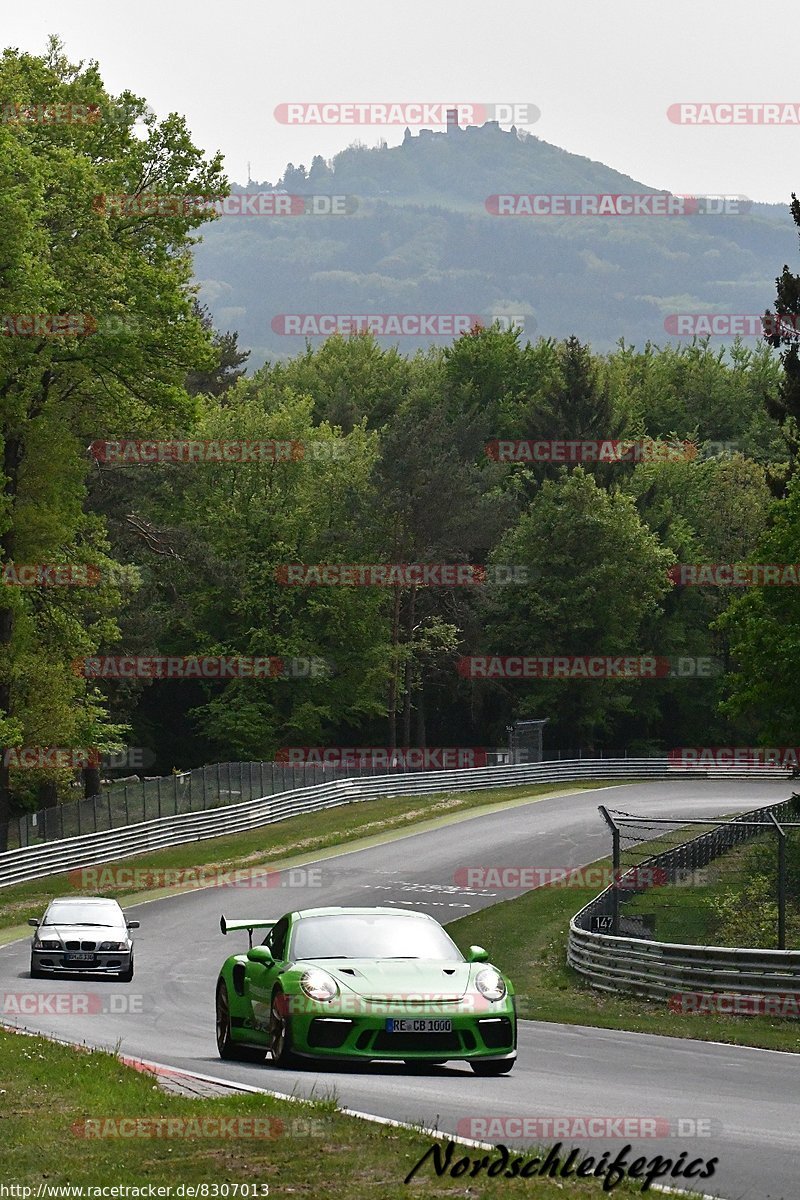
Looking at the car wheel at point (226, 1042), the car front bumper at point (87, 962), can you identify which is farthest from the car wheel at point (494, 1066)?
the car front bumper at point (87, 962)

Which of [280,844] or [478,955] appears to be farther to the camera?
[280,844]

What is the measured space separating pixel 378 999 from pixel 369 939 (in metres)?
1.26

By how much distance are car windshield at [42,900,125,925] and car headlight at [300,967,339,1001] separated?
15754 mm

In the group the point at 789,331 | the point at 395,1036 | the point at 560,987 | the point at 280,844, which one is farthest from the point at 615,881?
the point at 789,331

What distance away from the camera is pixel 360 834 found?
53250 mm

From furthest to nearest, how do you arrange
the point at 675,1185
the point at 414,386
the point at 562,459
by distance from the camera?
the point at 414,386 → the point at 562,459 → the point at 675,1185

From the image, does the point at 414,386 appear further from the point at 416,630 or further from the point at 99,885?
the point at 99,885

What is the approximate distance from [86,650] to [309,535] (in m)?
34.2

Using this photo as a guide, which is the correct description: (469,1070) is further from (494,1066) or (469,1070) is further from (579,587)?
(579,587)

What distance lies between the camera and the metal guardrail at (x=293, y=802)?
150ft

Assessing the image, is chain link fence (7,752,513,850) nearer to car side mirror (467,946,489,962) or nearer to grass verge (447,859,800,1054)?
grass verge (447,859,800,1054)

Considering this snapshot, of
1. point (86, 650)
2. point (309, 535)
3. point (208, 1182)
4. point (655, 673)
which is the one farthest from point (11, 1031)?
point (655, 673)

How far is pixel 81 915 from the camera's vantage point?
28297 millimetres

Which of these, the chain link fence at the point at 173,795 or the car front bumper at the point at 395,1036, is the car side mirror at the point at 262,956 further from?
the chain link fence at the point at 173,795
